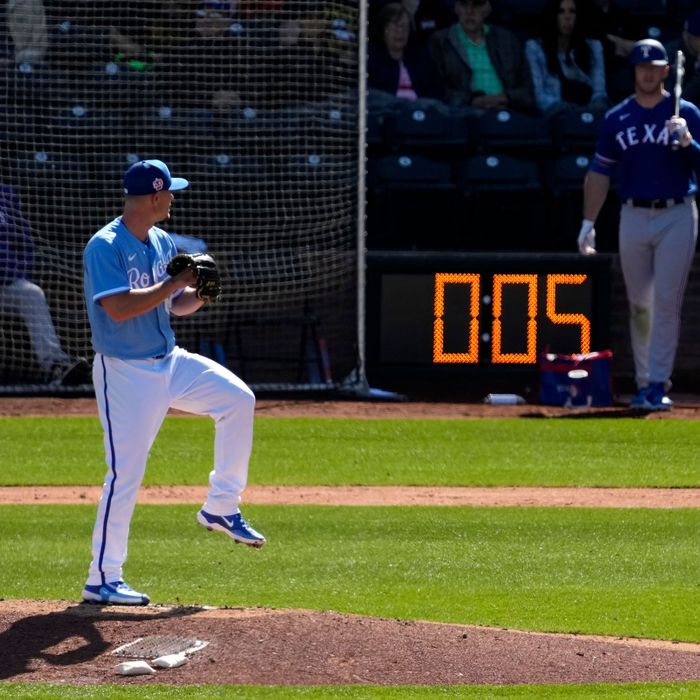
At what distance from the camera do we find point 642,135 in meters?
12.2

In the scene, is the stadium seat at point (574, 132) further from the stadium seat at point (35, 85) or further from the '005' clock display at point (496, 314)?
the stadium seat at point (35, 85)

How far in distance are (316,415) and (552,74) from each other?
522 centimetres

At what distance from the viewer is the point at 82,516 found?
930 cm

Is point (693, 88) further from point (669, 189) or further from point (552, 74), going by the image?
point (669, 189)

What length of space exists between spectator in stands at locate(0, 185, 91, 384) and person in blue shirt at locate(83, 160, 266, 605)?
7.05 metres

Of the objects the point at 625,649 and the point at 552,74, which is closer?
the point at 625,649

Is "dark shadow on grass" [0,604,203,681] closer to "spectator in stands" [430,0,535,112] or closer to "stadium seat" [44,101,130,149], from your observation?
"stadium seat" [44,101,130,149]

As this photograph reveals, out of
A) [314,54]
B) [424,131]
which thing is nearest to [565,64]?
[424,131]

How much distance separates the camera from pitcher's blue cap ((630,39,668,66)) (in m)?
11.7

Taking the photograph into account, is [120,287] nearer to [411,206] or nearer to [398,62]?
[411,206]

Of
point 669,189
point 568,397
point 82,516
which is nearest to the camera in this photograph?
point 82,516

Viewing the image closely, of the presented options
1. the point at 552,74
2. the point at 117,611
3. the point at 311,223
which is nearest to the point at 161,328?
the point at 117,611

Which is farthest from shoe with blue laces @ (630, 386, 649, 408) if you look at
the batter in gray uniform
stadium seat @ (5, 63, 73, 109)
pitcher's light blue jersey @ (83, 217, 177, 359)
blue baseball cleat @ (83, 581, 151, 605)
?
blue baseball cleat @ (83, 581, 151, 605)

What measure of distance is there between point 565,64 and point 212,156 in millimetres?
3793
